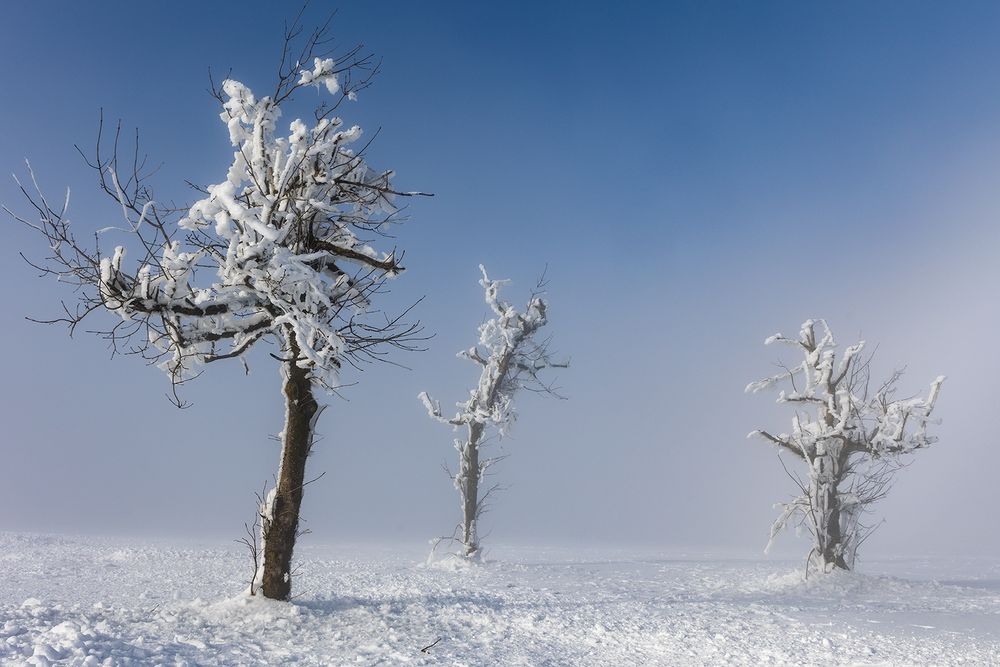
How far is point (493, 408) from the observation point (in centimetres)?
2198

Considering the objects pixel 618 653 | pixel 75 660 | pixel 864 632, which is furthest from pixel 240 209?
pixel 864 632

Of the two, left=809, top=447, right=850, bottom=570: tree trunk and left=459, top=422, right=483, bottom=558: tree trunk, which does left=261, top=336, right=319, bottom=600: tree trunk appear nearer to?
left=459, top=422, right=483, bottom=558: tree trunk

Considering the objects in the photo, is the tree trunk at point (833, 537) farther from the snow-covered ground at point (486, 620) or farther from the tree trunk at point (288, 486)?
the tree trunk at point (288, 486)

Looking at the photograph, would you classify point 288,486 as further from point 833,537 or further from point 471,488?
point 833,537

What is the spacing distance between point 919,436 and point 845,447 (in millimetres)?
1898

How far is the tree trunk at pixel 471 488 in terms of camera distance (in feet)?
69.0

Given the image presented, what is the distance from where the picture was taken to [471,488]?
857 inches

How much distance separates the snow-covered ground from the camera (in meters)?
6.91

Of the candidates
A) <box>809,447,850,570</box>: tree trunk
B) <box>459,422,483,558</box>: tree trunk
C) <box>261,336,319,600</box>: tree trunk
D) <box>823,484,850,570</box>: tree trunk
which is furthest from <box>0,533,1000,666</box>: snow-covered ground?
<box>459,422,483,558</box>: tree trunk

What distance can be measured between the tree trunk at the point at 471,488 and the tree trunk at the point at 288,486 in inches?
480

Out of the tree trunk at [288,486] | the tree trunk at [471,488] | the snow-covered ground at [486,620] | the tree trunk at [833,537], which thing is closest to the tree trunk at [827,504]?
the tree trunk at [833,537]

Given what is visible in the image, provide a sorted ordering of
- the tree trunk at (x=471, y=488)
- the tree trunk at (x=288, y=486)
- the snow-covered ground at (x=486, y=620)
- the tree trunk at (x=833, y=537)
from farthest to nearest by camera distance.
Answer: the tree trunk at (x=471, y=488) < the tree trunk at (x=833, y=537) < the tree trunk at (x=288, y=486) < the snow-covered ground at (x=486, y=620)

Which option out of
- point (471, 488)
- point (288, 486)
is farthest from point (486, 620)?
point (471, 488)

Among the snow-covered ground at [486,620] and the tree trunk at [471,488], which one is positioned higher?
the tree trunk at [471,488]
